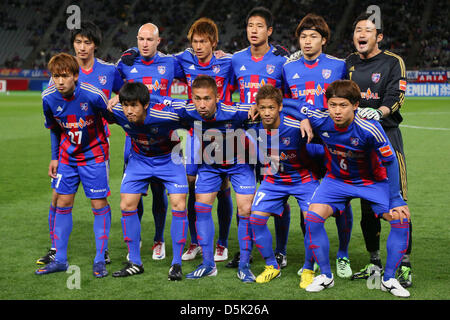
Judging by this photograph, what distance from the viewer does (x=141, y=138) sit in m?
5.29

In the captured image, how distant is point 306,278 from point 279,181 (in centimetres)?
87

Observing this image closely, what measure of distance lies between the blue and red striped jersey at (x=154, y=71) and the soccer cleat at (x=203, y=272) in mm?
1964

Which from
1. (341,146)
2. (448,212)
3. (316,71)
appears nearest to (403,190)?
(341,146)

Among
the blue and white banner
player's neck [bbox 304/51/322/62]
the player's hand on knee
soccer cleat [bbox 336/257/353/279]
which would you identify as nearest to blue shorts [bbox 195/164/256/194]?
soccer cleat [bbox 336/257/353/279]

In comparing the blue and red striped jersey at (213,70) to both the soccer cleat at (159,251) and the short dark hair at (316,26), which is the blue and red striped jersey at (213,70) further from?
the soccer cleat at (159,251)

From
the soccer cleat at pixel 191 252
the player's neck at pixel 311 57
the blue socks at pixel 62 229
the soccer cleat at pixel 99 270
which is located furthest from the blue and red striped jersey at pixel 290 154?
the blue socks at pixel 62 229

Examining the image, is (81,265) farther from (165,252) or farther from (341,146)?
(341,146)

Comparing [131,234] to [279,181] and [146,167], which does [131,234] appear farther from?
[279,181]

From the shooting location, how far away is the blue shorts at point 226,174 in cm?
530

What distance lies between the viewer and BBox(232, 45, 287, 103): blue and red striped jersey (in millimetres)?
5695

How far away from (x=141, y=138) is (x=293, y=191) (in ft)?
4.74

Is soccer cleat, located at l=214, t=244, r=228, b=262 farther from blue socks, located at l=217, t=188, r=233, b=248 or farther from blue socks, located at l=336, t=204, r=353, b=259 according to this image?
blue socks, located at l=336, t=204, r=353, b=259

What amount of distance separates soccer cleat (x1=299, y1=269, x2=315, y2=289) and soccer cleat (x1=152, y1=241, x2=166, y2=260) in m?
1.53

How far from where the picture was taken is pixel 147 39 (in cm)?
592
